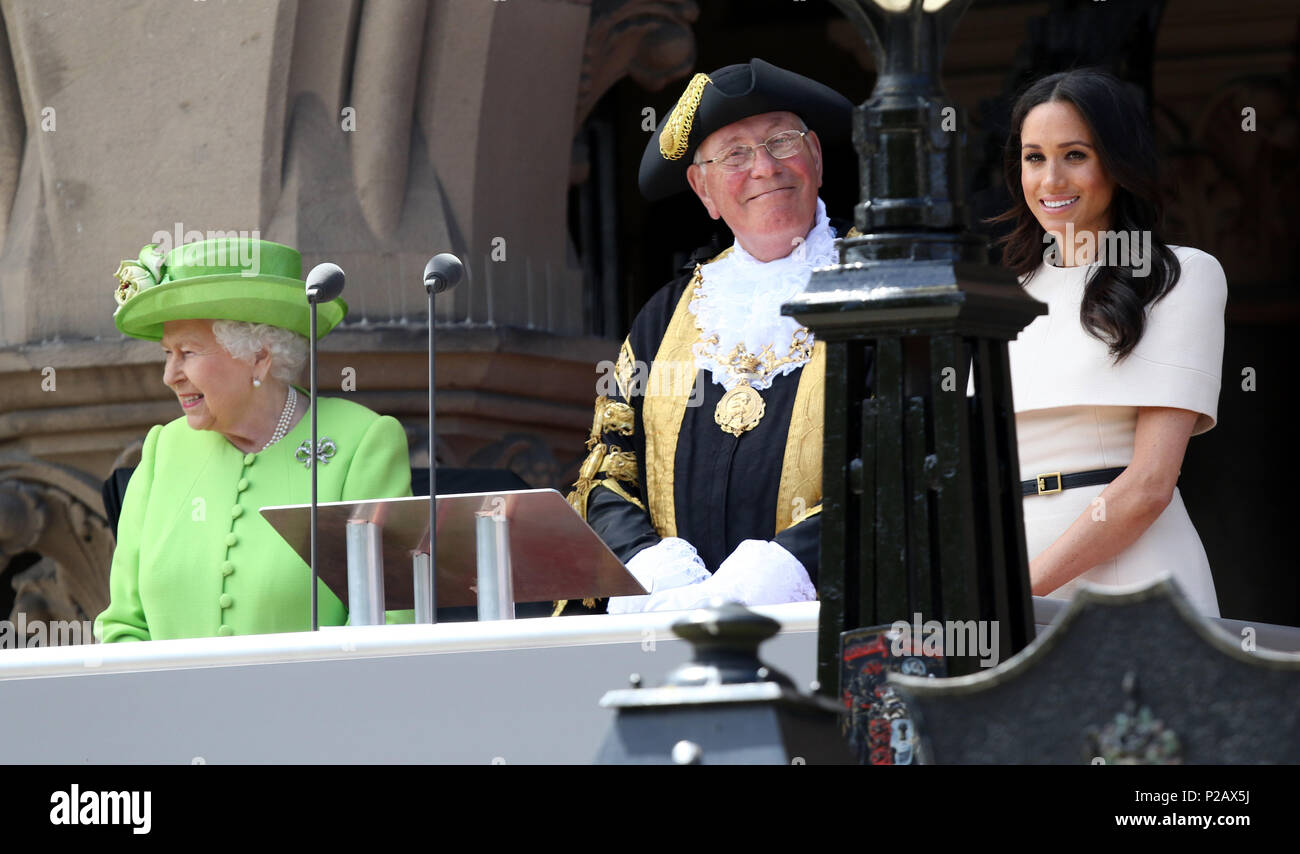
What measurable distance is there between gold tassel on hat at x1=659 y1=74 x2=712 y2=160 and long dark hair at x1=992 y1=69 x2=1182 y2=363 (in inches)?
29.1

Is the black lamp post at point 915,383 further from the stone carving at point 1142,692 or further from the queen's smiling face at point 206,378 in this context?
the queen's smiling face at point 206,378

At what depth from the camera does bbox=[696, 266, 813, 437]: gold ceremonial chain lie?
487 centimetres

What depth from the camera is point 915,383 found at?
2.99 m

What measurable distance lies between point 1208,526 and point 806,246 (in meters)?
3.92

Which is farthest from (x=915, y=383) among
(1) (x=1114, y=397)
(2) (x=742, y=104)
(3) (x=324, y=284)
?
(2) (x=742, y=104)

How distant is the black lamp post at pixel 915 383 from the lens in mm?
2928

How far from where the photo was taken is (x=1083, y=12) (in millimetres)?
8391

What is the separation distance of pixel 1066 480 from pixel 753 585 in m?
0.57

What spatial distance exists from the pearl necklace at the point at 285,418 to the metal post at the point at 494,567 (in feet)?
3.90

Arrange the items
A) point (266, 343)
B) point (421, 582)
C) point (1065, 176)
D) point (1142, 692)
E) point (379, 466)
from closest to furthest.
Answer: point (1142, 692), point (1065, 176), point (421, 582), point (379, 466), point (266, 343)

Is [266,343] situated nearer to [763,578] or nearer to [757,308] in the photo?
[757,308]

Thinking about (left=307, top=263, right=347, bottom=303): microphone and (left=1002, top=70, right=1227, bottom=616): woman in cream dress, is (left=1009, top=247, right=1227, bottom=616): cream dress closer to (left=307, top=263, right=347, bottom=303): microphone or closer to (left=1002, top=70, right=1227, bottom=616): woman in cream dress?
(left=1002, top=70, right=1227, bottom=616): woman in cream dress

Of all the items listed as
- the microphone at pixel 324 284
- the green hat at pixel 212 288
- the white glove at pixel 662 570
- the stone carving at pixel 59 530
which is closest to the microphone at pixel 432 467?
the microphone at pixel 324 284
